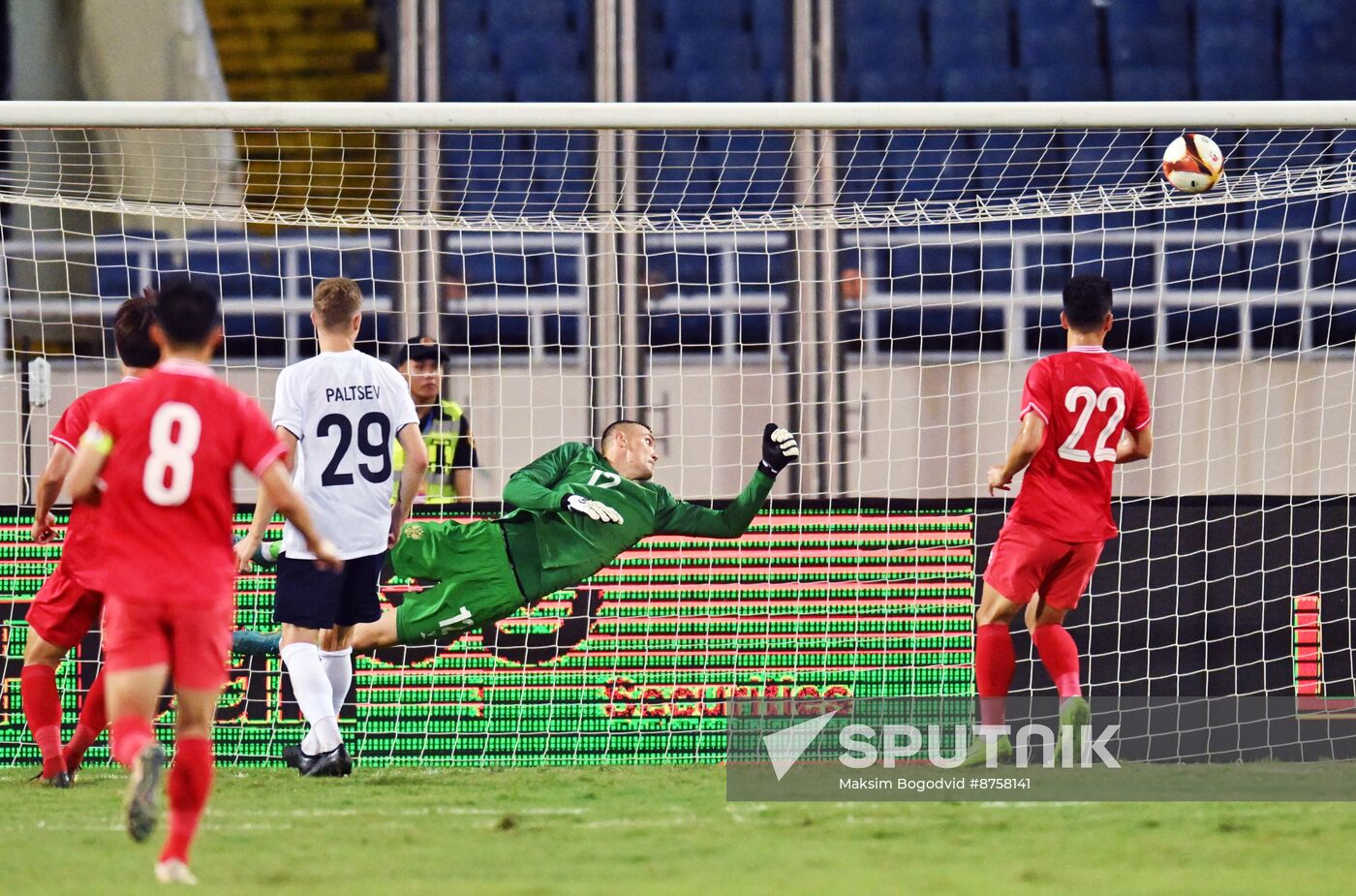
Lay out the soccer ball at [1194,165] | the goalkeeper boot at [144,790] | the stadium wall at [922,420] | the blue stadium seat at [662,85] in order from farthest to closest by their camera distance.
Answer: the blue stadium seat at [662,85]
the stadium wall at [922,420]
the soccer ball at [1194,165]
the goalkeeper boot at [144,790]

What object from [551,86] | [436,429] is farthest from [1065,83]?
[436,429]

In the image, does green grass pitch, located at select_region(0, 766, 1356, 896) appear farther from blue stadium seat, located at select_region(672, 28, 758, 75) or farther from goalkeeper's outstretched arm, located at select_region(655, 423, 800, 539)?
blue stadium seat, located at select_region(672, 28, 758, 75)

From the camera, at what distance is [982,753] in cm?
631

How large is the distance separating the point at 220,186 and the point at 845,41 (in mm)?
4407

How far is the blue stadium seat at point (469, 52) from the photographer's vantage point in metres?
11.7

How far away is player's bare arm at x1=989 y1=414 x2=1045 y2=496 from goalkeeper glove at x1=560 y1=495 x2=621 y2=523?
1.46 meters

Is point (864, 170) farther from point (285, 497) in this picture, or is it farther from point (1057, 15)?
point (285, 497)

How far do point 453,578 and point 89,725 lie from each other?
4.98 ft

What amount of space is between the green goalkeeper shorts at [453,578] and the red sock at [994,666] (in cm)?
190

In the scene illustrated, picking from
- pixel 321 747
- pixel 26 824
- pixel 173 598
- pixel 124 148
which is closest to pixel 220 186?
pixel 124 148

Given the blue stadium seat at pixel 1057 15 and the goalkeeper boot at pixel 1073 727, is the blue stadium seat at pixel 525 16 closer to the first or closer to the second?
the blue stadium seat at pixel 1057 15

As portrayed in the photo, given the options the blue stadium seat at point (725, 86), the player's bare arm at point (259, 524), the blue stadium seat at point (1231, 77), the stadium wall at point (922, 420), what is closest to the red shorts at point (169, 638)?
the player's bare arm at point (259, 524)

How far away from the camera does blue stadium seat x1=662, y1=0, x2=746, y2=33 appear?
11.7 meters

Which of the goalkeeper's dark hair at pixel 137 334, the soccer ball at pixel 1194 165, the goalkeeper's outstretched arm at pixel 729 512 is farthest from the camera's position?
the goalkeeper's outstretched arm at pixel 729 512
